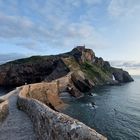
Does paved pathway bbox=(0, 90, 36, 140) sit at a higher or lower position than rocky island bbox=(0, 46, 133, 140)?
lower

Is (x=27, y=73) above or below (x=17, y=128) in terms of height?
above

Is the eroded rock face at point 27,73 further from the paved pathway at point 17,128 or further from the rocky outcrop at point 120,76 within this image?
the paved pathway at point 17,128

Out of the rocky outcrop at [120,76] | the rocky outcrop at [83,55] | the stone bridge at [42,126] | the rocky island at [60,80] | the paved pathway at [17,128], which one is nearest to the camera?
the stone bridge at [42,126]

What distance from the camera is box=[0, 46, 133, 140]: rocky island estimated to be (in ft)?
31.7

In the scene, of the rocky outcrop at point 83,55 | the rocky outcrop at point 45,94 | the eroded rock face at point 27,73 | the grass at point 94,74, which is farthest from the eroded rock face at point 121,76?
the rocky outcrop at point 45,94

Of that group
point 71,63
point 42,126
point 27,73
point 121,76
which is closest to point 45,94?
point 42,126

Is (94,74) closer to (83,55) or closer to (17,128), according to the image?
(83,55)

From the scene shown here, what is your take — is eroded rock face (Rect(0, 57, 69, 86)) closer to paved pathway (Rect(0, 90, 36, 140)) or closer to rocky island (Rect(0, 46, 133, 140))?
rocky island (Rect(0, 46, 133, 140))

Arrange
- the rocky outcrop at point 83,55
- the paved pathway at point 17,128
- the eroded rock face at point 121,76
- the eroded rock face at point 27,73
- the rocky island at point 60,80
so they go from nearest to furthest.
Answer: the rocky island at point 60,80 → the paved pathway at point 17,128 → the eroded rock face at point 27,73 → the rocky outcrop at point 83,55 → the eroded rock face at point 121,76

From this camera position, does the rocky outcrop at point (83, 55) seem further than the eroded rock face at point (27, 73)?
Yes

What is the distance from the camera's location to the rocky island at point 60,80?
967 cm

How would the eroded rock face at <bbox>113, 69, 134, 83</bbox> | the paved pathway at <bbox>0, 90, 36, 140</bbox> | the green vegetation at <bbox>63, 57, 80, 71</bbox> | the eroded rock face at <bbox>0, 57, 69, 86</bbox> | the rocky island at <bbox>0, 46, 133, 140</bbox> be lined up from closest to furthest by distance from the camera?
the rocky island at <bbox>0, 46, 133, 140</bbox>
the paved pathway at <bbox>0, 90, 36, 140</bbox>
the green vegetation at <bbox>63, 57, 80, 71</bbox>
the eroded rock face at <bbox>0, 57, 69, 86</bbox>
the eroded rock face at <bbox>113, 69, 134, 83</bbox>

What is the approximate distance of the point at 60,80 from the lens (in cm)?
8706

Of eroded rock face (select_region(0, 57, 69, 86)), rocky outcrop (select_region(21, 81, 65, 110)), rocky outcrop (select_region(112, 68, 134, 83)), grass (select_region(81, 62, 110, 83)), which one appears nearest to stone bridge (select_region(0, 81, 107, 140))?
rocky outcrop (select_region(21, 81, 65, 110))
